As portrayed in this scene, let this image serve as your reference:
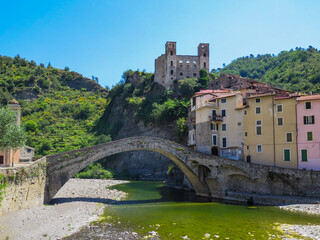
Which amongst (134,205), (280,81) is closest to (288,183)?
(134,205)

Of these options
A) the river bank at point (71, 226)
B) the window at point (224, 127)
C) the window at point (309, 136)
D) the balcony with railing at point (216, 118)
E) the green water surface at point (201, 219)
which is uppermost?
the balcony with railing at point (216, 118)

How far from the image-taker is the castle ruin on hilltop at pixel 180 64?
229ft

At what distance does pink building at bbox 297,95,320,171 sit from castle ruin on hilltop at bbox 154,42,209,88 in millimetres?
40498

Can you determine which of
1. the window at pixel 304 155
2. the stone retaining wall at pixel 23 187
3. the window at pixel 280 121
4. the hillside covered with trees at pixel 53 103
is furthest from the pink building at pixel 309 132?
the hillside covered with trees at pixel 53 103

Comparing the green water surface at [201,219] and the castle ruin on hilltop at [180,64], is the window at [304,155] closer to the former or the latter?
the green water surface at [201,219]

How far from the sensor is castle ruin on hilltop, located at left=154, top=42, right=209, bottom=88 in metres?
69.9

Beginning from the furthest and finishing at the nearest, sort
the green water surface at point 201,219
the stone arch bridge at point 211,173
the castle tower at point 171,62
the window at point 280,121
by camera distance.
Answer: the castle tower at point 171,62 < the window at point 280,121 < the stone arch bridge at point 211,173 < the green water surface at point 201,219

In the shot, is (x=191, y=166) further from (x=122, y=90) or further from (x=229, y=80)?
(x=122, y=90)

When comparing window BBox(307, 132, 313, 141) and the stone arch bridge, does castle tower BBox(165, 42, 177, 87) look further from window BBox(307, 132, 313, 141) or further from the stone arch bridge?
window BBox(307, 132, 313, 141)

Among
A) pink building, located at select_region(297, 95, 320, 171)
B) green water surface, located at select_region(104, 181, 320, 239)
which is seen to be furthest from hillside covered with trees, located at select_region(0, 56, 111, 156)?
pink building, located at select_region(297, 95, 320, 171)

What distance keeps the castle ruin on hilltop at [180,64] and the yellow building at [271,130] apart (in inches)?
1433

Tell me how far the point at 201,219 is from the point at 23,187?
13414mm

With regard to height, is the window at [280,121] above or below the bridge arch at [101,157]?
above

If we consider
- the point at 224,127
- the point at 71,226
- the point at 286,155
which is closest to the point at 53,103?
the point at 224,127
